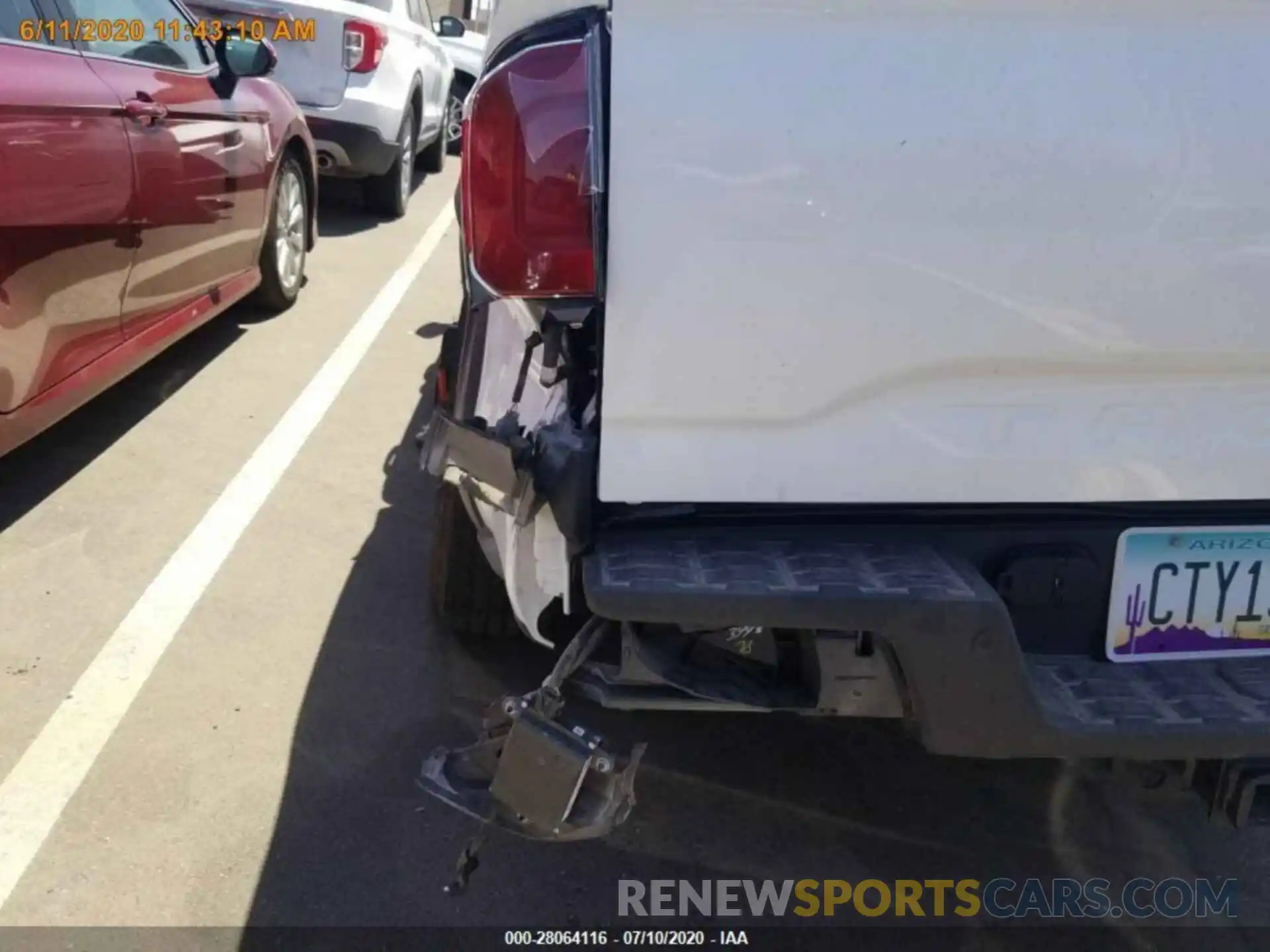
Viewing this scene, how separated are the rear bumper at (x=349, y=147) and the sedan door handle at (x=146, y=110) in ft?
11.5

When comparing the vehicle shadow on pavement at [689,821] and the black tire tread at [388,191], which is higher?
the black tire tread at [388,191]

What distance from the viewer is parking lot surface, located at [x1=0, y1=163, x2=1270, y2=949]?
2.42 meters

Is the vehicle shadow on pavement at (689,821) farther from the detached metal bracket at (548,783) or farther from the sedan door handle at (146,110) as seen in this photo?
the sedan door handle at (146,110)

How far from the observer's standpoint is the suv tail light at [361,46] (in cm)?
754

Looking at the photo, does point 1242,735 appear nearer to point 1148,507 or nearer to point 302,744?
point 1148,507

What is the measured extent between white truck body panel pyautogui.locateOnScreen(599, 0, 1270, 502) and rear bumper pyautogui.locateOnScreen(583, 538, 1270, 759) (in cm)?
12

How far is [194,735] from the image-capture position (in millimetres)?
2807

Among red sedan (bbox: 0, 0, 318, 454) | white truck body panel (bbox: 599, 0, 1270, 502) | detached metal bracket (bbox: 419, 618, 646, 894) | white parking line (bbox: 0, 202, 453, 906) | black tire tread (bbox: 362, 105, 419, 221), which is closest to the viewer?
white truck body panel (bbox: 599, 0, 1270, 502)

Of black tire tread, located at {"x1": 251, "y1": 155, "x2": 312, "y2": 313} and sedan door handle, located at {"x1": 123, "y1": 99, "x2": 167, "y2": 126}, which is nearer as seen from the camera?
sedan door handle, located at {"x1": 123, "y1": 99, "x2": 167, "y2": 126}

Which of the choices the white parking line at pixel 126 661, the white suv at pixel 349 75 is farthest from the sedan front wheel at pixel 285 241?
the white suv at pixel 349 75
